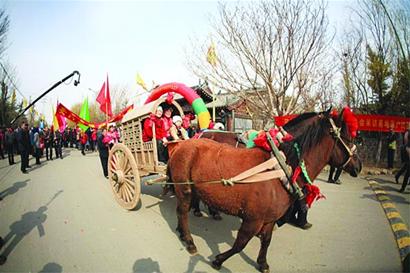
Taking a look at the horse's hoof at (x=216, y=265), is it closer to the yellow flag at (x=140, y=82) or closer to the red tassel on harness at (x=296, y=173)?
the red tassel on harness at (x=296, y=173)

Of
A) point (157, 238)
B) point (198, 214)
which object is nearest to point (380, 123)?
point (198, 214)

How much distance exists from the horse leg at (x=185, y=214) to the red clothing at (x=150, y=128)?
1599mm

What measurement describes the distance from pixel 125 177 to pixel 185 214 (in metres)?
1.82

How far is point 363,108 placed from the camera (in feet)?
44.0

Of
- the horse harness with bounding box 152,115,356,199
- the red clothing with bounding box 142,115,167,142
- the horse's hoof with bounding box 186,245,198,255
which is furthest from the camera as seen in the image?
the red clothing with bounding box 142,115,167,142

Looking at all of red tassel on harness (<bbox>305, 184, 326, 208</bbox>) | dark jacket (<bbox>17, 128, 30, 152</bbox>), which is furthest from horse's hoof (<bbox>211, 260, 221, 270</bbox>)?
dark jacket (<bbox>17, 128, 30, 152</bbox>)

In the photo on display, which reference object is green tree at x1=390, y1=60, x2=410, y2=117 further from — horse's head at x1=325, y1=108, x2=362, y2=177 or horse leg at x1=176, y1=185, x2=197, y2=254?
horse leg at x1=176, y1=185, x2=197, y2=254

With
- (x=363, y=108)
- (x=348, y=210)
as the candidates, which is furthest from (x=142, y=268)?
(x=363, y=108)

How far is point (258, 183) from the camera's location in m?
2.55

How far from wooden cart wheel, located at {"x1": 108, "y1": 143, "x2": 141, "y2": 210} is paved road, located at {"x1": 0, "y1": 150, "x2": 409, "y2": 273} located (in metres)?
0.27

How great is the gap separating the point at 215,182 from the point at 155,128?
2.20m

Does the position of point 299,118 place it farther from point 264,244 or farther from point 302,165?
point 264,244

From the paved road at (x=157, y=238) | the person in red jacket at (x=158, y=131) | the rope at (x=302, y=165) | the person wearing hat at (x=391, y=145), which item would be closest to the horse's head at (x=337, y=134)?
the rope at (x=302, y=165)

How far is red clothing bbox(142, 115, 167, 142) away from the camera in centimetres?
445
